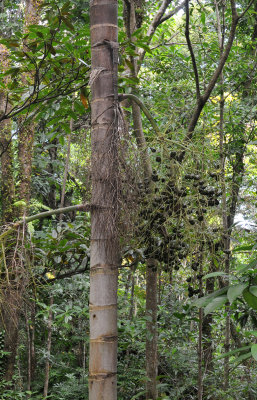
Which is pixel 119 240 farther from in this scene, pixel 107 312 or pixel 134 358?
pixel 134 358

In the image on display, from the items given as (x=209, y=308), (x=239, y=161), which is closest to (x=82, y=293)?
(x=239, y=161)

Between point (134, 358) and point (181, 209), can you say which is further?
point (134, 358)

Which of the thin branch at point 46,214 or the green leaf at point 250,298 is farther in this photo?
the thin branch at point 46,214

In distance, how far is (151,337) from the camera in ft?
9.67

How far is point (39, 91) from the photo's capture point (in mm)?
2734

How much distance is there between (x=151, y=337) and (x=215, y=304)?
1685 millimetres

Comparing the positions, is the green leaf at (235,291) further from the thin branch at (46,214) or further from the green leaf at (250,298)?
the thin branch at (46,214)

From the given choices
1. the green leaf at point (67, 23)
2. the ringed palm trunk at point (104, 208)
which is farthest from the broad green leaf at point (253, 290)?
the green leaf at point (67, 23)

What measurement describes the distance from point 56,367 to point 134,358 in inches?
41.4

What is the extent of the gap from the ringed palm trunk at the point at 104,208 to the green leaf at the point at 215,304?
0.36 meters

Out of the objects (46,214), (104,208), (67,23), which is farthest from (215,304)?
(67,23)

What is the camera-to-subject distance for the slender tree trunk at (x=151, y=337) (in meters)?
2.84

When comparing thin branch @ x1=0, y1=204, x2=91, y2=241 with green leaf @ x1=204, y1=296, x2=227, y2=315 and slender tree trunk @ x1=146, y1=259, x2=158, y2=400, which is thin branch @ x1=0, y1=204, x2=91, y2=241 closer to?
green leaf @ x1=204, y1=296, x2=227, y2=315

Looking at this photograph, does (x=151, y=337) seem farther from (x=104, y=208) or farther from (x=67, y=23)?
(x=67, y=23)
